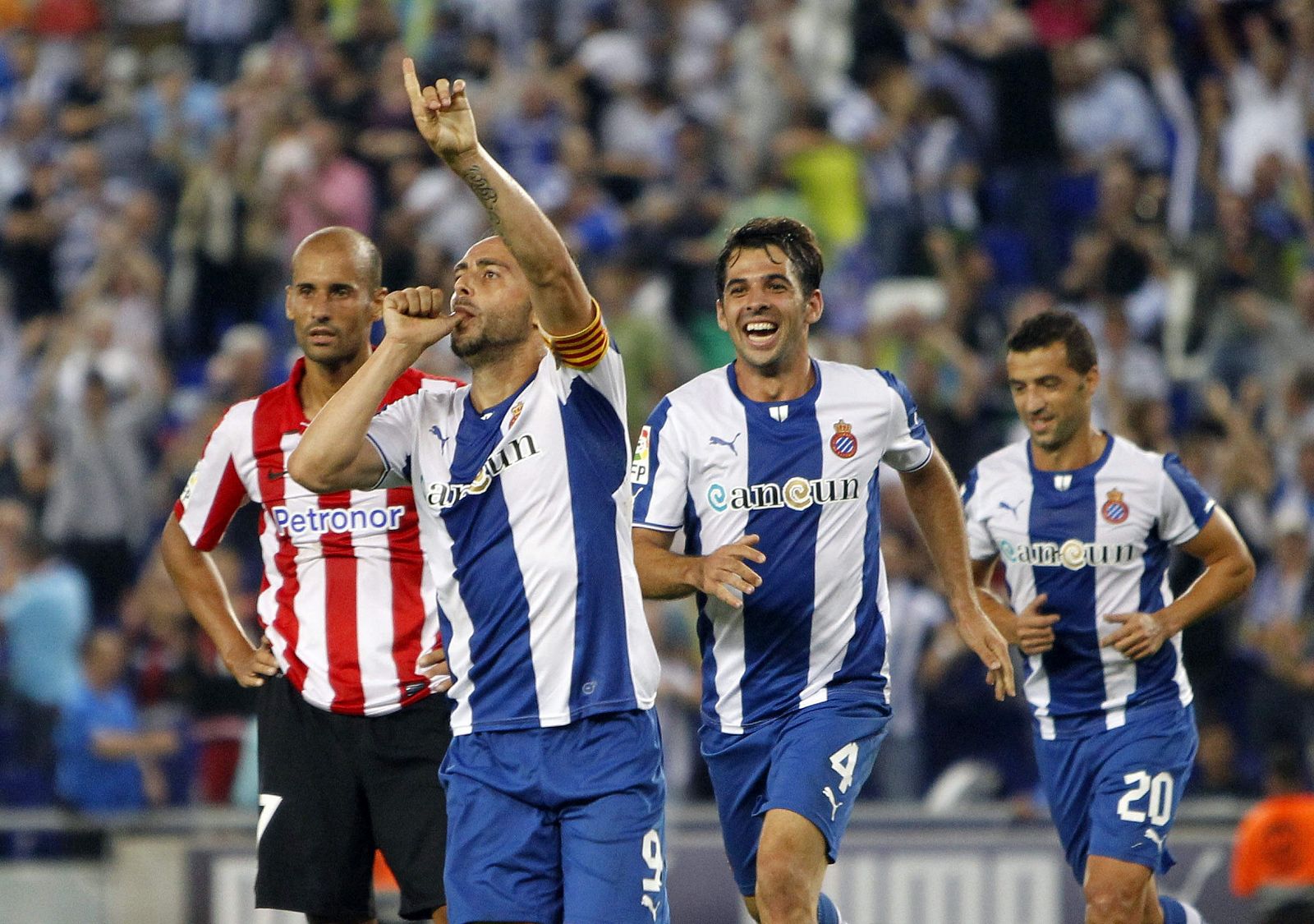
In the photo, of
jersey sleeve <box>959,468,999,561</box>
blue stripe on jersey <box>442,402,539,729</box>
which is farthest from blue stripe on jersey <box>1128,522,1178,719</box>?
blue stripe on jersey <box>442,402,539,729</box>

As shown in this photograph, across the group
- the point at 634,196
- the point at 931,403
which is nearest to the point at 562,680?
the point at 931,403

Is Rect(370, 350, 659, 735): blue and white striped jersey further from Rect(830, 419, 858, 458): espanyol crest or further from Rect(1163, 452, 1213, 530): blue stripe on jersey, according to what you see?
Rect(1163, 452, 1213, 530): blue stripe on jersey

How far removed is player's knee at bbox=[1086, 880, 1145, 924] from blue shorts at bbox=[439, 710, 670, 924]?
7.02ft

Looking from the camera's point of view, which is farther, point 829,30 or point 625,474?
point 829,30

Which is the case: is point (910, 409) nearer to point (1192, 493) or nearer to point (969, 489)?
point (969, 489)

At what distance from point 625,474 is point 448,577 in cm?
57

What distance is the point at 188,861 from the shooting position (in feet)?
30.9

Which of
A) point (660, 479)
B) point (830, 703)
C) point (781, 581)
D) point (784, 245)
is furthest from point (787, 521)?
point (784, 245)

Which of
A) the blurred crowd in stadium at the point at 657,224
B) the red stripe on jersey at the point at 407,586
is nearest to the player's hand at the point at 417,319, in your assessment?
the red stripe on jersey at the point at 407,586

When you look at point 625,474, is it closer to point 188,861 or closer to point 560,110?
point 188,861

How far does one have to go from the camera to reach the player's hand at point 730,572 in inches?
206

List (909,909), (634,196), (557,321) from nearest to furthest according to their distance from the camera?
1. (557,321)
2. (909,909)
3. (634,196)

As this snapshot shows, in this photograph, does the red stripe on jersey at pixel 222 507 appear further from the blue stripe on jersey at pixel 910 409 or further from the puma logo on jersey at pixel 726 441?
the blue stripe on jersey at pixel 910 409

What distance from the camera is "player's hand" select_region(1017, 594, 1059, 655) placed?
268 inches
